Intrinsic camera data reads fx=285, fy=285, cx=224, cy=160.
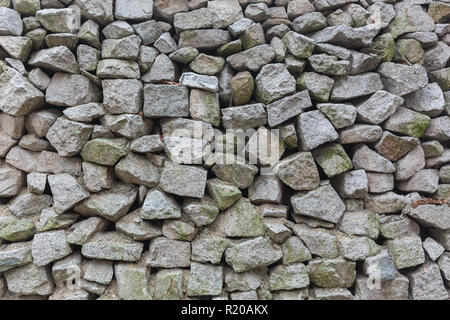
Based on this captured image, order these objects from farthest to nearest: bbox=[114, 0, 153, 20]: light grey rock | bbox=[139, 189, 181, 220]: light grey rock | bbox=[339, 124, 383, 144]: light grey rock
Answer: bbox=[114, 0, 153, 20]: light grey rock < bbox=[339, 124, 383, 144]: light grey rock < bbox=[139, 189, 181, 220]: light grey rock

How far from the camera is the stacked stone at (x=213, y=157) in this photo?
324 cm

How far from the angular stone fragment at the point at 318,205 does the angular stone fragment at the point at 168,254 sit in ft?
4.60

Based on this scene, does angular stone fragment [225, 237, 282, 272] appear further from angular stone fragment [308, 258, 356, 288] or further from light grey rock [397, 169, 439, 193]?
light grey rock [397, 169, 439, 193]

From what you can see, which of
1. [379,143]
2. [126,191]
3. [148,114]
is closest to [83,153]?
[126,191]

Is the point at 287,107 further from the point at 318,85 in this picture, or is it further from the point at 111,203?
the point at 111,203

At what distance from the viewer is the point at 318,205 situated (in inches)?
132

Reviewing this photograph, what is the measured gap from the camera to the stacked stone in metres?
3.24

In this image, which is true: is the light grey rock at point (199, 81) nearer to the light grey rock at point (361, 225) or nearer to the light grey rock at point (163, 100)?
the light grey rock at point (163, 100)

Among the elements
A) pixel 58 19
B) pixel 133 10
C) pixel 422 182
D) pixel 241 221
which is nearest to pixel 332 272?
pixel 241 221

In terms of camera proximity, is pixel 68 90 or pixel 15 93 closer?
pixel 15 93

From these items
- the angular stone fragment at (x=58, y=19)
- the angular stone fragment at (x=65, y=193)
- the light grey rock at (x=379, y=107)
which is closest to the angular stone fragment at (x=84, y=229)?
the angular stone fragment at (x=65, y=193)

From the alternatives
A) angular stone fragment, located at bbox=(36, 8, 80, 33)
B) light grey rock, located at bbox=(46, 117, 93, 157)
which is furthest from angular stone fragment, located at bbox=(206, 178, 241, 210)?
angular stone fragment, located at bbox=(36, 8, 80, 33)

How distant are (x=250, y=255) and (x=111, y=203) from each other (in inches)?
66.9

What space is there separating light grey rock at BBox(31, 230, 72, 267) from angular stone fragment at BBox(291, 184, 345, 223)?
8.83 feet
